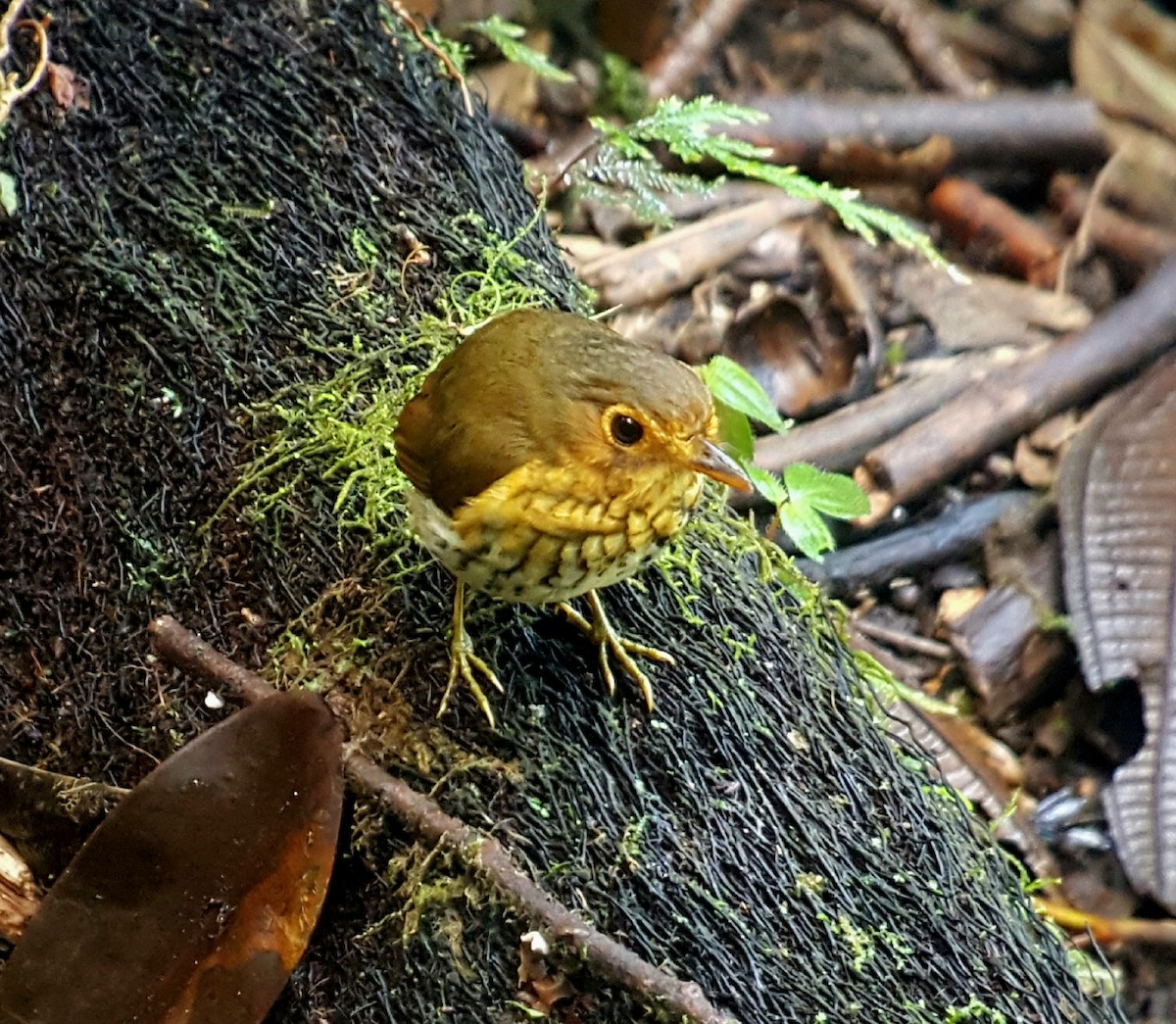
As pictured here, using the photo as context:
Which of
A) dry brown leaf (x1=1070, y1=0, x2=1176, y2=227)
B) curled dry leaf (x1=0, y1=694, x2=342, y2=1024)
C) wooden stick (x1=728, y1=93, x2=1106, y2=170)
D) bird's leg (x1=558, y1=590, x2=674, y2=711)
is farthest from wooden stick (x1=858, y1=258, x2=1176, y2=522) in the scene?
curled dry leaf (x1=0, y1=694, x2=342, y2=1024)

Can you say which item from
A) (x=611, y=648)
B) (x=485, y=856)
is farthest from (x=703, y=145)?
(x=485, y=856)

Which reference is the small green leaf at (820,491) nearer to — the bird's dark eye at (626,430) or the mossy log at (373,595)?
the mossy log at (373,595)

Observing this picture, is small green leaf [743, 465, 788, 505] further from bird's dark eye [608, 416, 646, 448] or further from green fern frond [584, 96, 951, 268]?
green fern frond [584, 96, 951, 268]

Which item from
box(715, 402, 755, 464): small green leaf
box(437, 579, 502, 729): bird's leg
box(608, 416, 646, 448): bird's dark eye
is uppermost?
box(608, 416, 646, 448): bird's dark eye

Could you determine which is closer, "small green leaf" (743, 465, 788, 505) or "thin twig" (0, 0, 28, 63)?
"thin twig" (0, 0, 28, 63)

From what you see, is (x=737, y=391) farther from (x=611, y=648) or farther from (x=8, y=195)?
(x=8, y=195)

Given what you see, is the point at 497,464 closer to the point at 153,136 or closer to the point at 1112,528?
the point at 153,136
